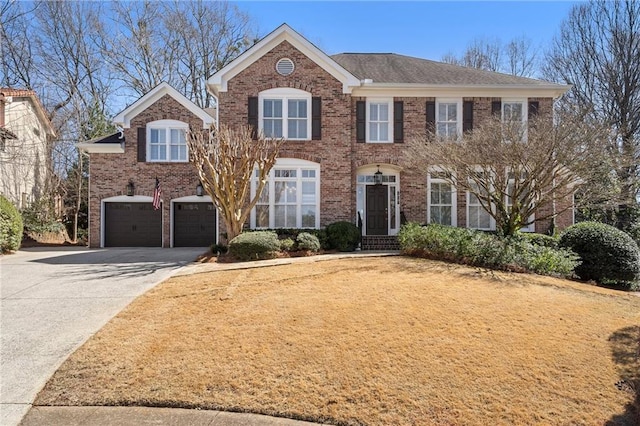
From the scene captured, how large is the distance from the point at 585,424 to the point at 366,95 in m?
13.0

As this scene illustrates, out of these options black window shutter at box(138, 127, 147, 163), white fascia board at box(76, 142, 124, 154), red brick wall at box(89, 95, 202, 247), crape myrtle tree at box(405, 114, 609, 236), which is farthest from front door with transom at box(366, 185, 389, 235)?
white fascia board at box(76, 142, 124, 154)

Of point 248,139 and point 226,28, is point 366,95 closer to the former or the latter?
point 248,139

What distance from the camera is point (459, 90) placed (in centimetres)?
1460

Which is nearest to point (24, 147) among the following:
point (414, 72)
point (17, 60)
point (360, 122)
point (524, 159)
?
point (17, 60)

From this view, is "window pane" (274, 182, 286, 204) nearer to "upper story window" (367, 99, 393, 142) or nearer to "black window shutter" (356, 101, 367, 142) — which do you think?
"black window shutter" (356, 101, 367, 142)

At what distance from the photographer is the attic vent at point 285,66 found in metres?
14.2

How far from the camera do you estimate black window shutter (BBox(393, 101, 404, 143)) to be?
48.2 feet

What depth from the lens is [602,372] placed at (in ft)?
15.1

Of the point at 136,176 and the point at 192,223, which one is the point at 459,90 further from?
the point at 136,176

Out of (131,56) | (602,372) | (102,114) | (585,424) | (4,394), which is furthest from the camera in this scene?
(131,56)

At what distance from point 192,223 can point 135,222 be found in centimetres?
253

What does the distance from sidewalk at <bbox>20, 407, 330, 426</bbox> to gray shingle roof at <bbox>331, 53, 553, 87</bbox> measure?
1379cm

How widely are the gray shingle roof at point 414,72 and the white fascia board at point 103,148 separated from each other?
34.6ft

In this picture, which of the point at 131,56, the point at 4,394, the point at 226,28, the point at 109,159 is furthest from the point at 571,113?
the point at 131,56
